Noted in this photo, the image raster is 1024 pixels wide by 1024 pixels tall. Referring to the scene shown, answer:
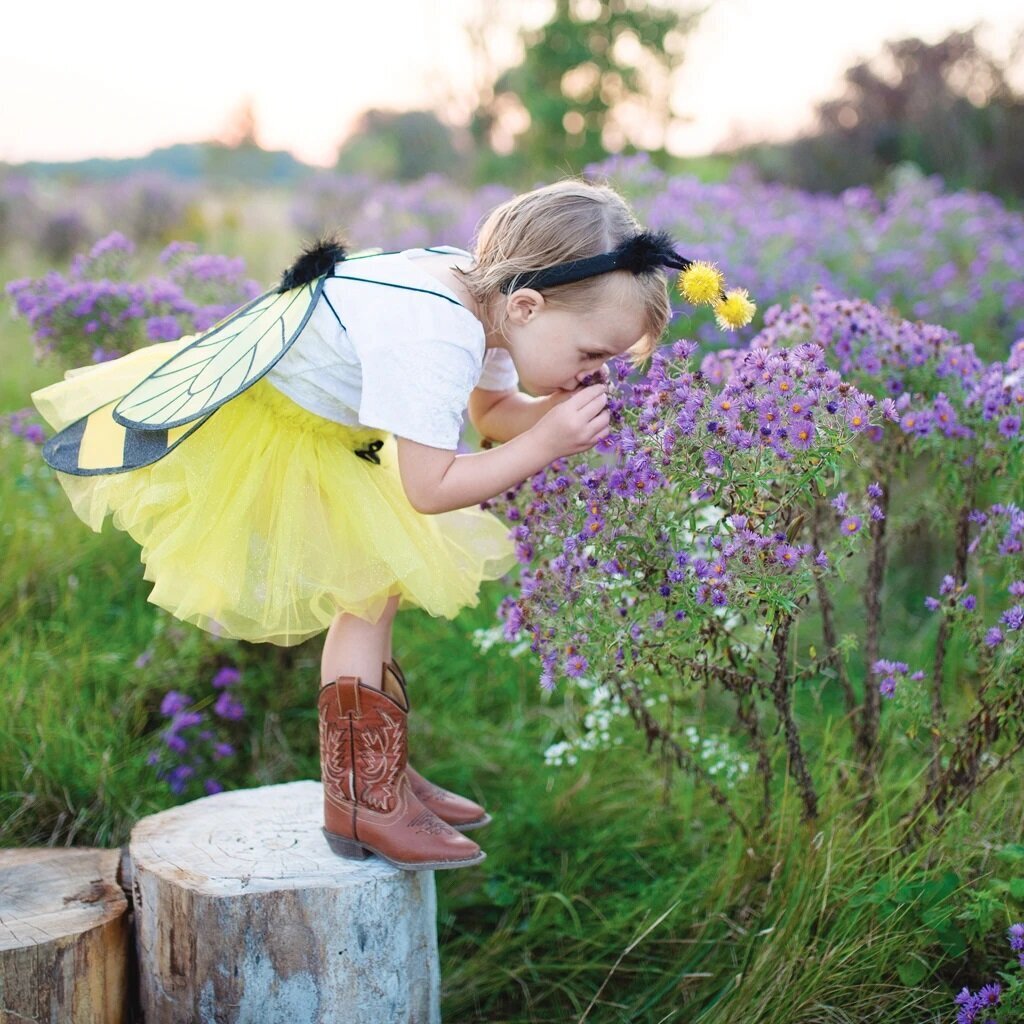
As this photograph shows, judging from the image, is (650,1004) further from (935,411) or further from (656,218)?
(656,218)

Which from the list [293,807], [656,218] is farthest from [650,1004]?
[656,218]

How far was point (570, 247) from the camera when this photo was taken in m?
1.91

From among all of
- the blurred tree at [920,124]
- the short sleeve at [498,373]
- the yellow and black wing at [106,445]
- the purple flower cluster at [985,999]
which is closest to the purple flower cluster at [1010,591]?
the purple flower cluster at [985,999]

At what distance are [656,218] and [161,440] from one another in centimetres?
347

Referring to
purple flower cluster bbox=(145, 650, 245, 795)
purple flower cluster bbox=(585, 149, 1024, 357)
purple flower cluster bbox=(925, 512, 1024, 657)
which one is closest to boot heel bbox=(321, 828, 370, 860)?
purple flower cluster bbox=(145, 650, 245, 795)

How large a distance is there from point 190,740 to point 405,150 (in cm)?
1433

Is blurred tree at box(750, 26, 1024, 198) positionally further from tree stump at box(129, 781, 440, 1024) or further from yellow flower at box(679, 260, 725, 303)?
tree stump at box(129, 781, 440, 1024)

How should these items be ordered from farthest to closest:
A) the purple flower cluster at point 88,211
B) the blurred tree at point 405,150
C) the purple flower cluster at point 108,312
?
the blurred tree at point 405,150 < the purple flower cluster at point 88,211 < the purple flower cluster at point 108,312

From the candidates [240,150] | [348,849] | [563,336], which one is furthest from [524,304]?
[240,150]

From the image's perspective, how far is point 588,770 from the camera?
106 inches

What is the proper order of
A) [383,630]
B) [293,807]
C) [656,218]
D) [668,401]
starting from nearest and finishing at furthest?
[668,401] → [383,630] → [293,807] → [656,218]

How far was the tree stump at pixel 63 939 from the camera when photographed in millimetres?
1771

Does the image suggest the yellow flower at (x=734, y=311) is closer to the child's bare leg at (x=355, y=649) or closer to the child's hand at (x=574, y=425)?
the child's hand at (x=574, y=425)

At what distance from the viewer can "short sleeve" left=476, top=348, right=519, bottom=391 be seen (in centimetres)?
226
